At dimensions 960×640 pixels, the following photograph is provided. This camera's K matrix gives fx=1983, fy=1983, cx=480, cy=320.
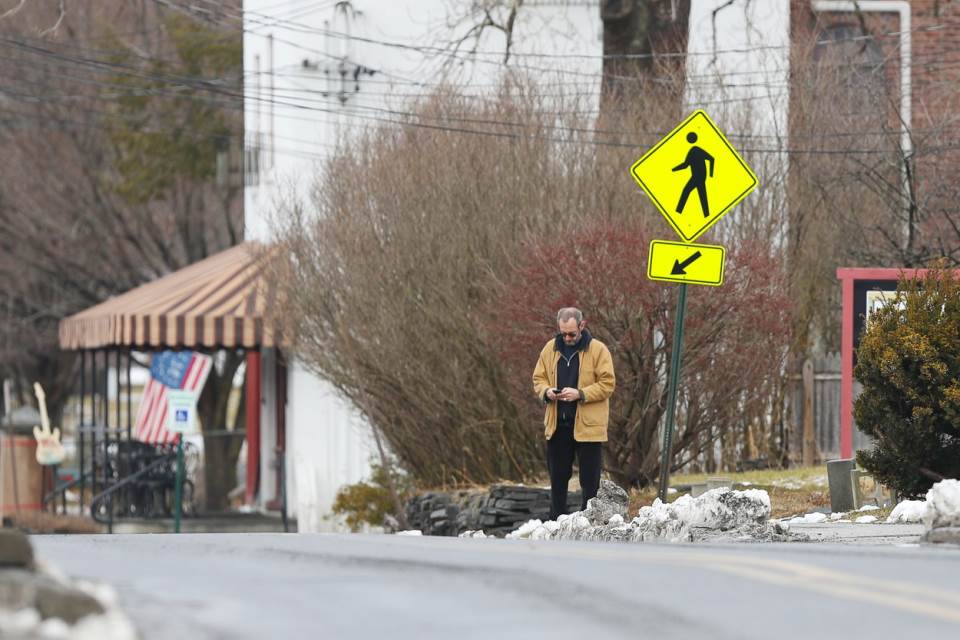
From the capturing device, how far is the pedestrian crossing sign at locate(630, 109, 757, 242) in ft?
48.6

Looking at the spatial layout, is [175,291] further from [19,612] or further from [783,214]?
[19,612]

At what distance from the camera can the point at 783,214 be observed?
2239 centimetres

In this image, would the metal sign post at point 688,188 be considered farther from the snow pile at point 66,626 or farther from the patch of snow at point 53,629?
the patch of snow at point 53,629

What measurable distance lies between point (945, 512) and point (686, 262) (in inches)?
162

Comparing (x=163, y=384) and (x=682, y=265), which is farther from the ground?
(x=682, y=265)

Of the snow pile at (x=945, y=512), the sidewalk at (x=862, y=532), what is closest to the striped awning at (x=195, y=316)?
the sidewalk at (x=862, y=532)

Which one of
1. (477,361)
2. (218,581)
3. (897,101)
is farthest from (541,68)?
(218,581)

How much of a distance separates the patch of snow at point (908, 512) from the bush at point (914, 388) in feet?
1.39

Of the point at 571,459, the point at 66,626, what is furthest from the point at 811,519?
the point at 66,626

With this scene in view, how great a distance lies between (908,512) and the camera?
13.6 metres

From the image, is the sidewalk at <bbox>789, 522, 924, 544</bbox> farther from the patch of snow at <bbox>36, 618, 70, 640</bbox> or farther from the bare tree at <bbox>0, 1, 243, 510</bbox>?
the bare tree at <bbox>0, 1, 243, 510</bbox>

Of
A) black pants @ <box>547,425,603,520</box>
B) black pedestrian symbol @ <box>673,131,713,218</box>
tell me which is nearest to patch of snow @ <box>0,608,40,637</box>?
black pants @ <box>547,425,603,520</box>

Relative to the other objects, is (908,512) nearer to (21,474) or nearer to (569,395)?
(569,395)

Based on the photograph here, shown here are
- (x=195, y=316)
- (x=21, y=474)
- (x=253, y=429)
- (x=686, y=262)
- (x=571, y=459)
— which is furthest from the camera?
(x=21, y=474)
